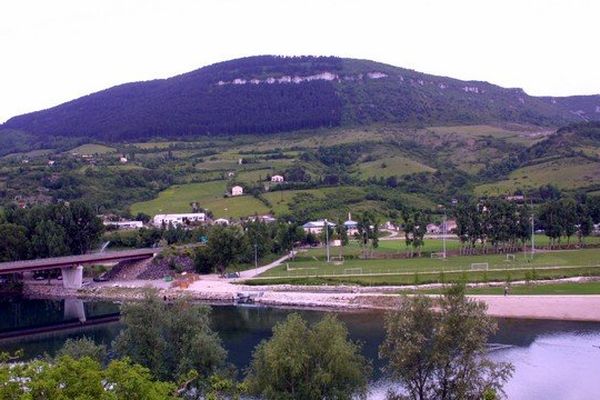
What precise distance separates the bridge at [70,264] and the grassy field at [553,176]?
64.7 metres

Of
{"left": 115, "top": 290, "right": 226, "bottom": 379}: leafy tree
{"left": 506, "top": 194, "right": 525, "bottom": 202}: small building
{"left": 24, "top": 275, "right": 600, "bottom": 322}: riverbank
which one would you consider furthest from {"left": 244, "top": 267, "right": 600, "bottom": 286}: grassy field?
{"left": 506, "top": 194, "right": 525, "bottom": 202}: small building

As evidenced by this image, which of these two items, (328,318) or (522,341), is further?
(522,341)

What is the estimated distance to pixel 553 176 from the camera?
125562 millimetres

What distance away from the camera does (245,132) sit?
7835 inches

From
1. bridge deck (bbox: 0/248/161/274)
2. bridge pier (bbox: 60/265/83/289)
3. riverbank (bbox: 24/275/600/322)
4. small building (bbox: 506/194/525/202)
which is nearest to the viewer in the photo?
riverbank (bbox: 24/275/600/322)

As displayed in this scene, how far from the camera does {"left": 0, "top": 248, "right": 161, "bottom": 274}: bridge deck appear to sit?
71.6m

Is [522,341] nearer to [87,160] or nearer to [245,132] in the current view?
[87,160]

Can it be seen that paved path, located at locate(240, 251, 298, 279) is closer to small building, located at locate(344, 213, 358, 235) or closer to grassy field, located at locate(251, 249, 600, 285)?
grassy field, located at locate(251, 249, 600, 285)

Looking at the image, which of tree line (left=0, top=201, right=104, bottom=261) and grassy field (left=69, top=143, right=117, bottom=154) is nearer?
tree line (left=0, top=201, right=104, bottom=261)

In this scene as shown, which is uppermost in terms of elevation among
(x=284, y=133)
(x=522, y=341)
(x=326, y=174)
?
(x=284, y=133)

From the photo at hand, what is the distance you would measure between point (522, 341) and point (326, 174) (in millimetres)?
91080

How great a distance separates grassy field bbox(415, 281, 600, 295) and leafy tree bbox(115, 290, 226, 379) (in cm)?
2959

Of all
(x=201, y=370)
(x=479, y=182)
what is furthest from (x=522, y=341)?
(x=479, y=182)

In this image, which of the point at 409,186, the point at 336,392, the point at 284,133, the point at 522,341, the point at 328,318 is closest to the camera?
the point at 336,392
